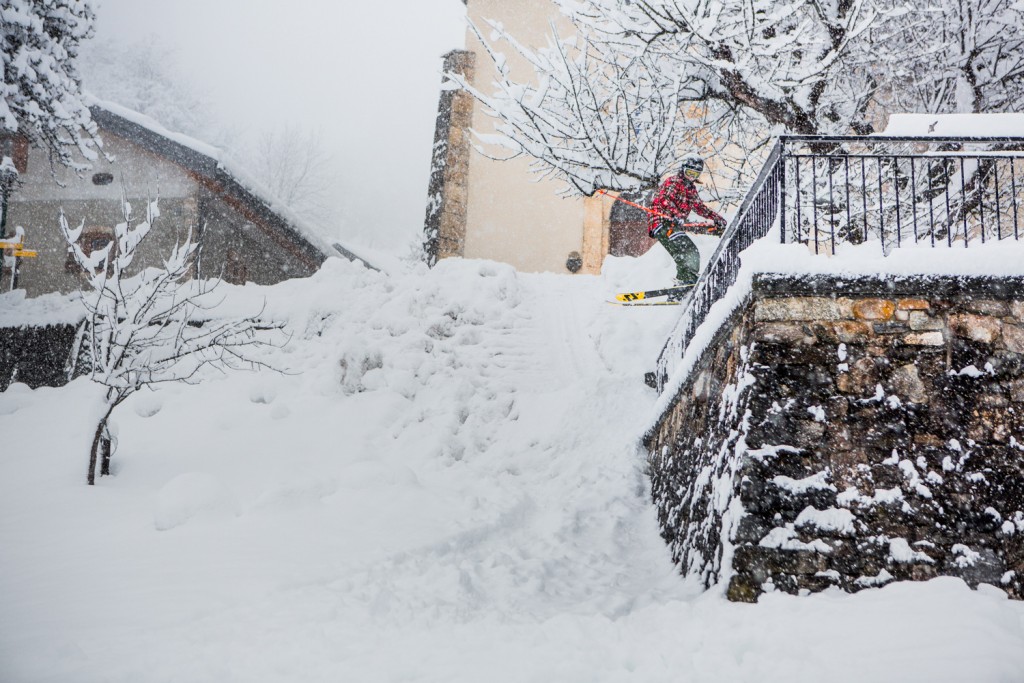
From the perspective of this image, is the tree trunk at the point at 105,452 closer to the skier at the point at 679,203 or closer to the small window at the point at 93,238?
the skier at the point at 679,203

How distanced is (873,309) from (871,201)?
4.60 meters

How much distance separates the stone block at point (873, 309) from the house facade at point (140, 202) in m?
13.5

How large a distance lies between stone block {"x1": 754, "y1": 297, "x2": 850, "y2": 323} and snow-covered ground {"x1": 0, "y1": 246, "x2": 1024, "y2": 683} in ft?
5.55

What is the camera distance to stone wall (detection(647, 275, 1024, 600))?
401 cm

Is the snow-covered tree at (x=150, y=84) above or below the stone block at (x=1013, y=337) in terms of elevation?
above

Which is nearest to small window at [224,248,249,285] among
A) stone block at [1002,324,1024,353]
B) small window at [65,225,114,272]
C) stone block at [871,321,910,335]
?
small window at [65,225,114,272]

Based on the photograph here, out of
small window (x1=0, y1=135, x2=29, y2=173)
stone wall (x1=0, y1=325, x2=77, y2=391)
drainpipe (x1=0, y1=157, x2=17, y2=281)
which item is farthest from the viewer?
small window (x1=0, y1=135, x2=29, y2=173)

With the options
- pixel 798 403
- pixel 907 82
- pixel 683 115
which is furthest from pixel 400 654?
pixel 907 82

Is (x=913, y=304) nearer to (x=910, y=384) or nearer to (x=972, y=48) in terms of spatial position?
(x=910, y=384)

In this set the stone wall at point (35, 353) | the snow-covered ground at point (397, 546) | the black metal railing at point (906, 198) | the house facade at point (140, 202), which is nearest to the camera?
the snow-covered ground at point (397, 546)

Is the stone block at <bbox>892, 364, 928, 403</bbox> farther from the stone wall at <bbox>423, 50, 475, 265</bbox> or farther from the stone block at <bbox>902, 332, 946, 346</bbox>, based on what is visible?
the stone wall at <bbox>423, 50, 475, 265</bbox>

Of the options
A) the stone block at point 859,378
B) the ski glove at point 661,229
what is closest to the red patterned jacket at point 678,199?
the ski glove at point 661,229

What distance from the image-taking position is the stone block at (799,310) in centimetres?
439

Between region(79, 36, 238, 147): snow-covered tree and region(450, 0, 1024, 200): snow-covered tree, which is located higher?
region(79, 36, 238, 147): snow-covered tree
